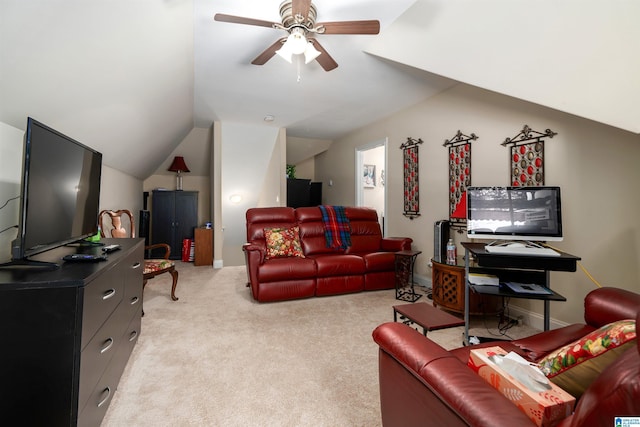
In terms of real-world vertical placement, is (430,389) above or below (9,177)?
below

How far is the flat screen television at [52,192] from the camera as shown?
1.27 meters

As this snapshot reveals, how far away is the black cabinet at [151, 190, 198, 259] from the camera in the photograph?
5.76 metres

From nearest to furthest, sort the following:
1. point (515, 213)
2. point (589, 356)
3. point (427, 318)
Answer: point (589, 356) → point (427, 318) → point (515, 213)

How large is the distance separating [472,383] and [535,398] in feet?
0.53

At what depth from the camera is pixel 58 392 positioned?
110 centimetres

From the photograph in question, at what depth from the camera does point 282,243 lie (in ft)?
11.8

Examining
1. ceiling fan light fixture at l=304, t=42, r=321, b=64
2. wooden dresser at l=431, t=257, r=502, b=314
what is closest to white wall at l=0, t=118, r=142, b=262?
ceiling fan light fixture at l=304, t=42, r=321, b=64

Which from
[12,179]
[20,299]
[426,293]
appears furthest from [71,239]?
[426,293]

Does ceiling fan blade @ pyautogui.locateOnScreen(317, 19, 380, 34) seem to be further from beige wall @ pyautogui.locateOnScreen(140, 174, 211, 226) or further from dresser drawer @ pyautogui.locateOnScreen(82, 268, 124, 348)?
beige wall @ pyautogui.locateOnScreen(140, 174, 211, 226)

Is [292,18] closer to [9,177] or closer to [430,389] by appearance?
[9,177]

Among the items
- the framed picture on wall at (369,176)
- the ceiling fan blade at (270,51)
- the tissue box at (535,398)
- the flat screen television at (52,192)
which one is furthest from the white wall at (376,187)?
the tissue box at (535,398)

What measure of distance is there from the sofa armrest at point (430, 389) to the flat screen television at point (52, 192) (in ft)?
5.28

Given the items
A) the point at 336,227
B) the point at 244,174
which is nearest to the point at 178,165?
the point at 244,174

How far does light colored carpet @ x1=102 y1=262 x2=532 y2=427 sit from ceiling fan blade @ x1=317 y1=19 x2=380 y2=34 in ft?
7.73
